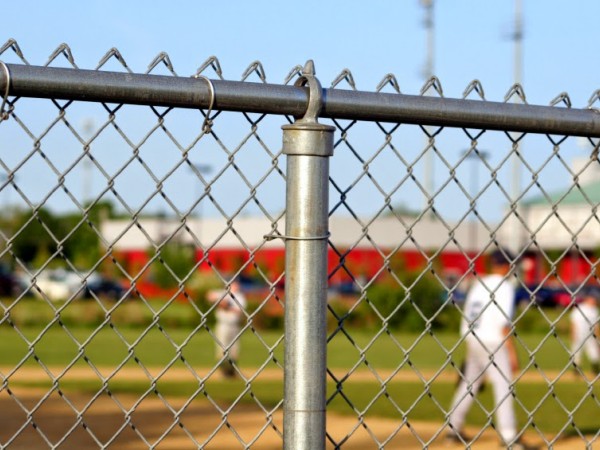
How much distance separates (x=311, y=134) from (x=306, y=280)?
1.25ft

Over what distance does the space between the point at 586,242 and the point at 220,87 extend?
6502 centimetres

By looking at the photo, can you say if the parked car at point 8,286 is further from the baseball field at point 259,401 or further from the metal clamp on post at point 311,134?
the metal clamp on post at point 311,134

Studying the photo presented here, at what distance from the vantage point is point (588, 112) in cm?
323

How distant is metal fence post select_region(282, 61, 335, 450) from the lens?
8.87 ft

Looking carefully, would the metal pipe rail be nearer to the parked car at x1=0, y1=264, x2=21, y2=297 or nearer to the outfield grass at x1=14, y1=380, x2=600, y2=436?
the outfield grass at x1=14, y1=380, x2=600, y2=436

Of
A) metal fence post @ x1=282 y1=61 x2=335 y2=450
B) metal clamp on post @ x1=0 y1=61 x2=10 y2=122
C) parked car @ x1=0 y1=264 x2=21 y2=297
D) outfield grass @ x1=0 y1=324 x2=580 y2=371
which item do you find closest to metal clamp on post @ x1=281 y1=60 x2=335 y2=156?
metal fence post @ x1=282 y1=61 x2=335 y2=450

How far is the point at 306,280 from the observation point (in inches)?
107

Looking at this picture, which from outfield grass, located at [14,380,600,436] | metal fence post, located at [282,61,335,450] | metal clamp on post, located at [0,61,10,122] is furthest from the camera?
outfield grass, located at [14,380,600,436]

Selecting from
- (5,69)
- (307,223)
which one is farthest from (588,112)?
(5,69)

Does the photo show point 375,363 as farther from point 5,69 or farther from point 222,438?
point 5,69

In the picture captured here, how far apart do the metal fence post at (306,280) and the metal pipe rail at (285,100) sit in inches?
3.6

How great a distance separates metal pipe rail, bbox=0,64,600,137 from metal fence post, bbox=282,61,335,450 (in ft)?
0.30

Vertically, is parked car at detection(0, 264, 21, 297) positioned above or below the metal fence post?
above

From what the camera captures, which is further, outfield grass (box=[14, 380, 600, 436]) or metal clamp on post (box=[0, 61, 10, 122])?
outfield grass (box=[14, 380, 600, 436])
